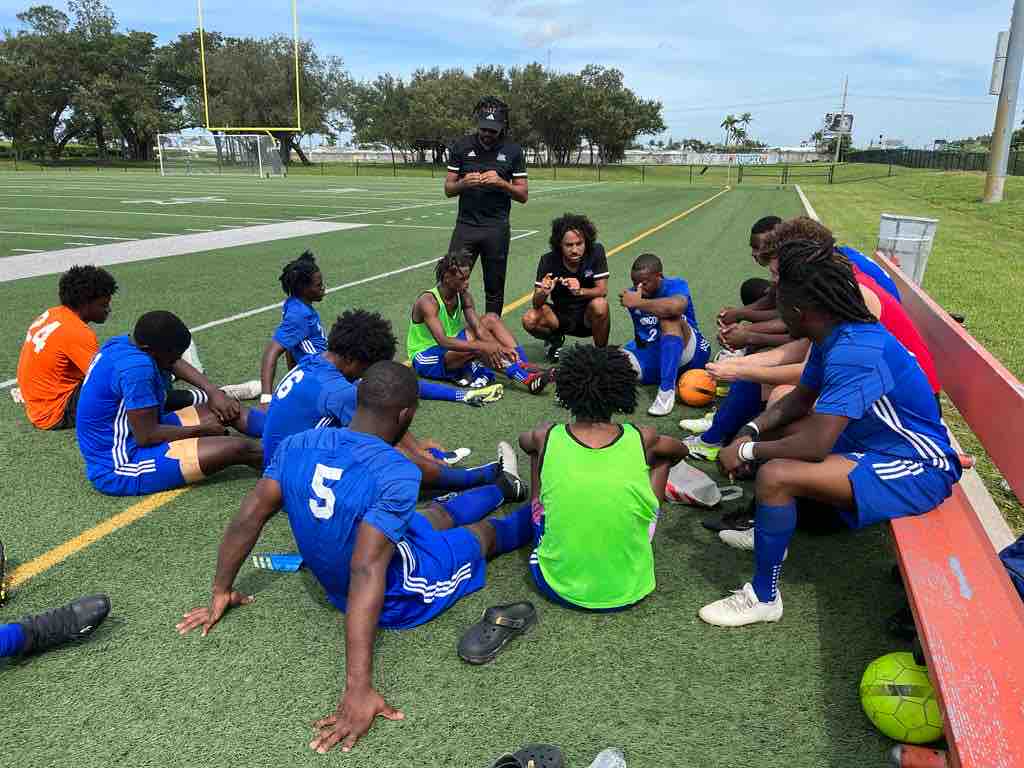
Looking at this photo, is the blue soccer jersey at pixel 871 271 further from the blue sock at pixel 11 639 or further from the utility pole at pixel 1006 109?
the utility pole at pixel 1006 109

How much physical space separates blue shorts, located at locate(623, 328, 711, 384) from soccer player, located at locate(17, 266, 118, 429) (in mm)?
3987

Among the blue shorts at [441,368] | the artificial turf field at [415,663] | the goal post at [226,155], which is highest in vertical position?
the goal post at [226,155]

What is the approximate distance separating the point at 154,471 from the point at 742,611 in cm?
323

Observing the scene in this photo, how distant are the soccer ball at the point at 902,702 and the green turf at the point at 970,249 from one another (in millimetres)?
2029

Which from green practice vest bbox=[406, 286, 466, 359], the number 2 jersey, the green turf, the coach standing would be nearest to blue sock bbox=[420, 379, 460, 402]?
green practice vest bbox=[406, 286, 466, 359]

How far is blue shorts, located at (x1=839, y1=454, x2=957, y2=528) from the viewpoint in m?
3.04

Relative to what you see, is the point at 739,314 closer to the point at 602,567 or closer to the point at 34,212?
the point at 602,567

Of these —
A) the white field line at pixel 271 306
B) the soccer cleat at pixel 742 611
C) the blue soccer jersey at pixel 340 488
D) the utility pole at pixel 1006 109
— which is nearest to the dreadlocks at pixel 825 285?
the soccer cleat at pixel 742 611

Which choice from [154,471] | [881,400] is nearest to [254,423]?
[154,471]

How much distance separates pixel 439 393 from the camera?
19.6ft

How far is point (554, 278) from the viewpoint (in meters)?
6.79

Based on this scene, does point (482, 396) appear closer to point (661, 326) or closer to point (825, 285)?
point (661, 326)

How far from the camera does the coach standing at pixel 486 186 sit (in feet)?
23.1

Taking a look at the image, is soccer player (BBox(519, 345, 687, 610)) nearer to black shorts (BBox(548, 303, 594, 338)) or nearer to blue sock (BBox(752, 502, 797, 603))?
blue sock (BBox(752, 502, 797, 603))
